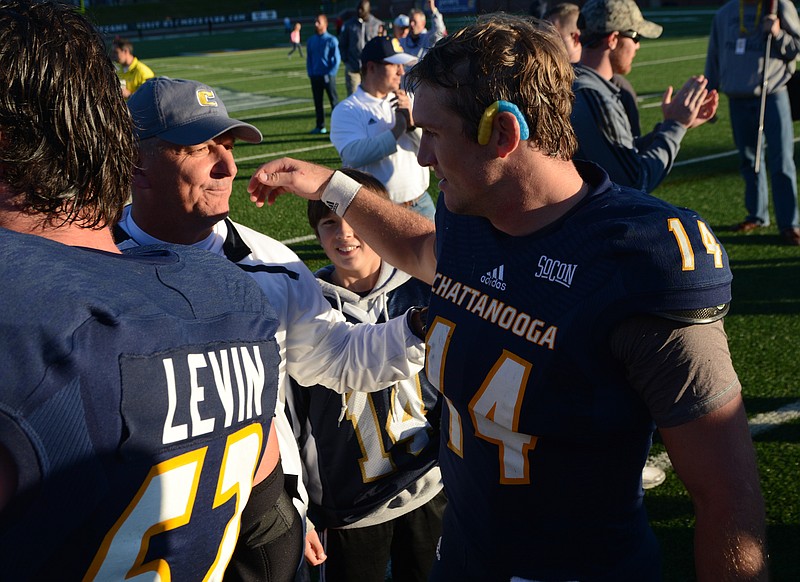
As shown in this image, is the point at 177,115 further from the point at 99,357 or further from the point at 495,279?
the point at 99,357

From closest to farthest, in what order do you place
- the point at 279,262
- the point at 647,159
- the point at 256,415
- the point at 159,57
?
the point at 256,415 < the point at 279,262 < the point at 647,159 < the point at 159,57

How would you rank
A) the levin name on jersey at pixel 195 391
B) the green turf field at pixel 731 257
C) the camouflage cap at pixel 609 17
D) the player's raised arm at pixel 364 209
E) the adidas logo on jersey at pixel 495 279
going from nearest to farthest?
the levin name on jersey at pixel 195 391
the adidas logo on jersey at pixel 495 279
the player's raised arm at pixel 364 209
the green turf field at pixel 731 257
the camouflage cap at pixel 609 17

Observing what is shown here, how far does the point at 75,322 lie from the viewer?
3.76 ft

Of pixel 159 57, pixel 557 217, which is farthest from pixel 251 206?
pixel 159 57

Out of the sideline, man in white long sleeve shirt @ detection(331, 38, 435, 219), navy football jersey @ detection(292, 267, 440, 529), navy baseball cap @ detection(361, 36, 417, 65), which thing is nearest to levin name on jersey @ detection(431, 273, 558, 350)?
navy football jersey @ detection(292, 267, 440, 529)

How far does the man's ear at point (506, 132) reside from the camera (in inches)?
76.2

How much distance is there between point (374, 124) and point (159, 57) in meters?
29.1

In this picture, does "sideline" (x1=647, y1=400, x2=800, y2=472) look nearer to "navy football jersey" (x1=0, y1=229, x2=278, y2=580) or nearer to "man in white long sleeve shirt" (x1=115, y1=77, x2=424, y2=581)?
"man in white long sleeve shirt" (x1=115, y1=77, x2=424, y2=581)

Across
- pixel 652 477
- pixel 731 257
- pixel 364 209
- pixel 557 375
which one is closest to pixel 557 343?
pixel 557 375

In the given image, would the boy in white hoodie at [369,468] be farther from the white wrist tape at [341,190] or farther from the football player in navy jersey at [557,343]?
Result: the football player in navy jersey at [557,343]

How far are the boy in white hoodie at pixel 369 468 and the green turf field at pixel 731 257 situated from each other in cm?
105

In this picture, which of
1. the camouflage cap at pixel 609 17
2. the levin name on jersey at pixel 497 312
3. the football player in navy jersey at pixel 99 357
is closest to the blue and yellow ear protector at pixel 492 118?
the levin name on jersey at pixel 497 312

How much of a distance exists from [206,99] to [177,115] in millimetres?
140

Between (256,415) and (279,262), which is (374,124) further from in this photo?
(256,415)
